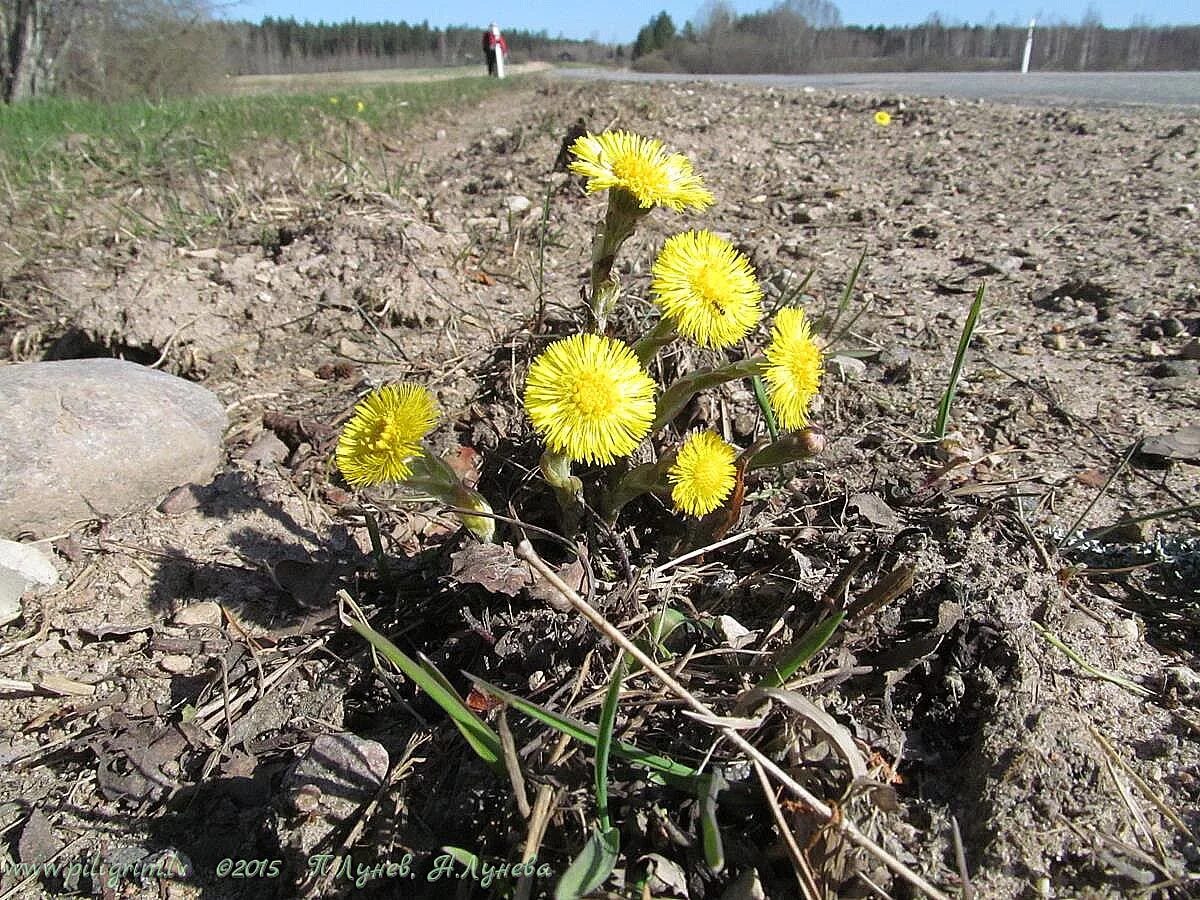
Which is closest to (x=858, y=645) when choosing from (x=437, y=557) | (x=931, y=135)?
(x=437, y=557)

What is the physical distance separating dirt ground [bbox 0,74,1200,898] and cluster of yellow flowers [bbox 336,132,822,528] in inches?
9.3

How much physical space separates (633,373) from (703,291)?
0.54 ft

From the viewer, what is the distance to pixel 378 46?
7381 cm

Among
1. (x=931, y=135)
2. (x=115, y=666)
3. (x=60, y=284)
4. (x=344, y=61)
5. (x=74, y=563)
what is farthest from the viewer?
(x=344, y=61)

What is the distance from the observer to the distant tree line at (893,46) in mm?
32500

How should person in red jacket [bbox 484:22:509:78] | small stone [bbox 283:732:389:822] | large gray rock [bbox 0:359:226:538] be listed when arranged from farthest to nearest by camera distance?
person in red jacket [bbox 484:22:509:78], large gray rock [bbox 0:359:226:538], small stone [bbox 283:732:389:822]

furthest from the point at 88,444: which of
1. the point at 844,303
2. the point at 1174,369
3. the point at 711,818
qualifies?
the point at 1174,369

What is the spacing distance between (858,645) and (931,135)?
4407mm

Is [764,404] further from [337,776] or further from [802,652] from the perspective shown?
[337,776]

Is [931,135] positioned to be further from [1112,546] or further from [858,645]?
[858,645]

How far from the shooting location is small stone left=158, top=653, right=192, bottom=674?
141 cm

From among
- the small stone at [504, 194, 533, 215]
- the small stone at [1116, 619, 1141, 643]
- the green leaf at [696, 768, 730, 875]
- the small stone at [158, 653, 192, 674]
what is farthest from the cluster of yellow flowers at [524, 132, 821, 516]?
the small stone at [504, 194, 533, 215]

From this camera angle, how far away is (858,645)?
3.92 ft

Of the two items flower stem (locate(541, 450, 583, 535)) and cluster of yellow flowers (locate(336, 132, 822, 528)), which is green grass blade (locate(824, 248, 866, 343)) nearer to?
cluster of yellow flowers (locate(336, 132, 822, 528))
